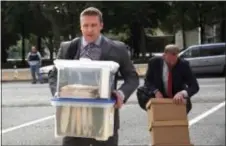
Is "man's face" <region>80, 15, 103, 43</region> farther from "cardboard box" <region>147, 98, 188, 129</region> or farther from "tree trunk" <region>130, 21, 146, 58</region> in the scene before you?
"tree trunk" <region>130, 21, 146, 58</region>

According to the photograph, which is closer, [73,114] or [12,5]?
[73,114]

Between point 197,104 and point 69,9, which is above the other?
point 69,9

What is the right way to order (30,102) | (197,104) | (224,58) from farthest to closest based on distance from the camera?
(224,58)
(30,102)
(197,104)

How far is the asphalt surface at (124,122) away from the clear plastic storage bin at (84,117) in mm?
4720

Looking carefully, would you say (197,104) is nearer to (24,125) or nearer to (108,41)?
(24,125)

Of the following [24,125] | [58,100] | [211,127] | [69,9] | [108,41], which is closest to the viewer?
[58,100]

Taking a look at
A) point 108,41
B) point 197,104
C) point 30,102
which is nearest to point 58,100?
point 108,41

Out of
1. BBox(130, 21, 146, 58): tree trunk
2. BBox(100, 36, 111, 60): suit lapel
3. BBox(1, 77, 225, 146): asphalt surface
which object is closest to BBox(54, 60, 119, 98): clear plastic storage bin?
BBox(100, 36, 111, 60): suit lapel

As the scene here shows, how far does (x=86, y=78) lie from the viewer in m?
3.73

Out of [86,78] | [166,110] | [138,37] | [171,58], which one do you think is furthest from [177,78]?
[138,37]

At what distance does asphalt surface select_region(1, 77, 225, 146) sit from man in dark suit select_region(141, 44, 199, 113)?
2.59m

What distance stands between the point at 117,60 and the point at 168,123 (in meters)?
1.36

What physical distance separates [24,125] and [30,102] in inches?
162

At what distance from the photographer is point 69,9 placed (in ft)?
124
